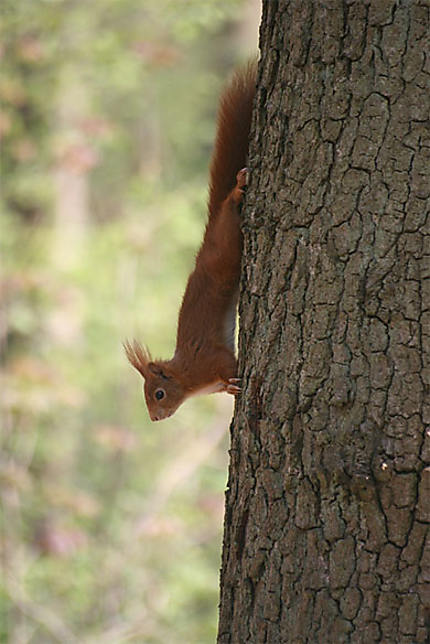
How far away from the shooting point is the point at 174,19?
13.8ft

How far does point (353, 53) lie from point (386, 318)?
17.1 inches

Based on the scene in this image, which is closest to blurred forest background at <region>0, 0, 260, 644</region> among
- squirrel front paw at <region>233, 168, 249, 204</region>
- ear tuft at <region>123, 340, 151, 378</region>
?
ear tuft at <region>123, 340, 151, 378</region>

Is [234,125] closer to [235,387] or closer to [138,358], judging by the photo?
[235,387]

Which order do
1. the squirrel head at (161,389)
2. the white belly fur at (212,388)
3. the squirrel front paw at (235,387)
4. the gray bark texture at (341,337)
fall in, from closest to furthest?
the gray bark texture at (341,337) → the squirrel front paw at (235,387) → the white belly fur at (212,388) → the squirrel head at (161,389)

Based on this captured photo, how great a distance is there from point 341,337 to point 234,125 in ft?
2.12

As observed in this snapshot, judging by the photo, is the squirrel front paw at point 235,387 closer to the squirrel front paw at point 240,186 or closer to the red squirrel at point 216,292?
the red squirrel at point 216,292

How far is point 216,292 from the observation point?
2.04 m

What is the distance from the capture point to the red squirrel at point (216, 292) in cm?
183

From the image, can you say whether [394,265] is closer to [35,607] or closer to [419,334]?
[419,334]

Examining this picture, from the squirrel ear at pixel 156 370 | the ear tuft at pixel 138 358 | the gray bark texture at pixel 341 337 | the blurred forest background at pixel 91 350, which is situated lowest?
the gray bark texture at pixel 341 337

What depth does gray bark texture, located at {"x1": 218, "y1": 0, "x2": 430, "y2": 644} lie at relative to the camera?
4.39ft

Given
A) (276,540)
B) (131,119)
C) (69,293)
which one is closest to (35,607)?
(69,293)

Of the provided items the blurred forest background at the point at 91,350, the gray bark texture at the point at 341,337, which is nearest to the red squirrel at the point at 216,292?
the gray bark texture at the point at 341,337

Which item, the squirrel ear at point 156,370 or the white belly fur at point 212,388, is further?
the squirrel ear at point 156,370
